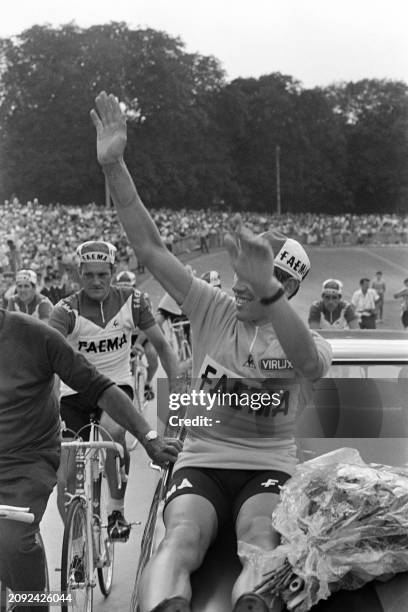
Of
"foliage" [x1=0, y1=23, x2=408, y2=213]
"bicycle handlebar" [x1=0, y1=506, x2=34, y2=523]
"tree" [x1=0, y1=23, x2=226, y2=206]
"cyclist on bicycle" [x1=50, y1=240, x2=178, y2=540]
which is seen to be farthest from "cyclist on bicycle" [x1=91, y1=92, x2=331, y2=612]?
"tree" [x1=0, y1=23, x2=226, y2=206]

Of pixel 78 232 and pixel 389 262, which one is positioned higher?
pixel 78 232

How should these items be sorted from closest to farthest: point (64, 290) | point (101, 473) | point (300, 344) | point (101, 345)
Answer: point (300, 344), point (101, 473), point (101, 345), point (64, 290)

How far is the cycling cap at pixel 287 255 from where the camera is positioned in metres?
3.96

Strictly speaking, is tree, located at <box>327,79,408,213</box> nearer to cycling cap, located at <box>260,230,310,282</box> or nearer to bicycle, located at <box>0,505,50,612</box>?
cycling cap, located at <box>260,230,310,282</box>

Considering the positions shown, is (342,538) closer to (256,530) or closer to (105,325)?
(256,530)

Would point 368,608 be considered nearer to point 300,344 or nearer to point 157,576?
point 157,576

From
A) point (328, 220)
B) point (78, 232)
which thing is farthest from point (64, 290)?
point (328, 220)

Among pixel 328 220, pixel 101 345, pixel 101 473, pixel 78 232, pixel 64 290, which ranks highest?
pixel 101 345

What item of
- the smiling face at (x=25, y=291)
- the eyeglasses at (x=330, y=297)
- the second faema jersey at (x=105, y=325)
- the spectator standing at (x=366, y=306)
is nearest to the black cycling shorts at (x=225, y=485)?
the second faema jersey at (x=105, y=325)

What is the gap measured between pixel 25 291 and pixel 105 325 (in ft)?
12.8

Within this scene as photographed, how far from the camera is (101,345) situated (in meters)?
6.45

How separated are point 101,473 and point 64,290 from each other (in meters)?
14.3

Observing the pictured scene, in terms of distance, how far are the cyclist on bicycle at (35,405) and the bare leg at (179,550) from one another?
375 millimetres

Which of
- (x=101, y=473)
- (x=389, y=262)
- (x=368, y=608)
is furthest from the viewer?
(x=389, y=262)
